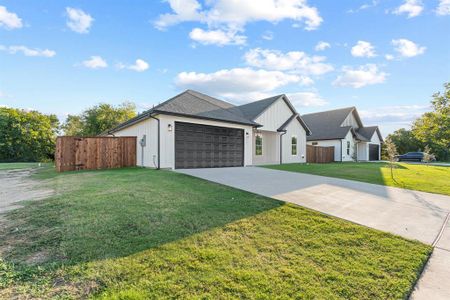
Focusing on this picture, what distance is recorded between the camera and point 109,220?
3.90 metres

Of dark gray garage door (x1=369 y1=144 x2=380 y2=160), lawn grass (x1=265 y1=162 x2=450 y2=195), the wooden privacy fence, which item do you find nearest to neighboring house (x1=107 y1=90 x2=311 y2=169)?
the wooden privacy fence

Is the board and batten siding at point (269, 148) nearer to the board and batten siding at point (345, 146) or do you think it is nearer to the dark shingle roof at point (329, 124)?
the dark shingle roof at point (329, 124)

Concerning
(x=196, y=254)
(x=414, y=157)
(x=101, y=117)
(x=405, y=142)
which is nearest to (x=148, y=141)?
(x=196, y=254)

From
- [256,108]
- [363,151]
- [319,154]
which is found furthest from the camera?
[363,151]

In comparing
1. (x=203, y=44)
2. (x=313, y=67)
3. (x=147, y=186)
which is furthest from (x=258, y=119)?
(x=147, y=186)

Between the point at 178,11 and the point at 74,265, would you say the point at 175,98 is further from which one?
the point at 74,265

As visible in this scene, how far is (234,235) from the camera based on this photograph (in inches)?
139

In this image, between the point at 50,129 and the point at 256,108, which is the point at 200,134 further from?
the point at 50,129

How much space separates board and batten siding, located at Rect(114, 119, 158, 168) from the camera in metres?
11.8

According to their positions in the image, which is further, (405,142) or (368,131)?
(405,142)

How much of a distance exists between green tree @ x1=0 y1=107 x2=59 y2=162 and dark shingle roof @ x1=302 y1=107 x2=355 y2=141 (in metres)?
35.1

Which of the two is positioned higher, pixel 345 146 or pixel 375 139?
pixel 375 139

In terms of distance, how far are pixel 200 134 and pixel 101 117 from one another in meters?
24.1

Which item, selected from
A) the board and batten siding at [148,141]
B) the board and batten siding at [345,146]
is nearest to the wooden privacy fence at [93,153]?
the board and batten siding at [148,141]
